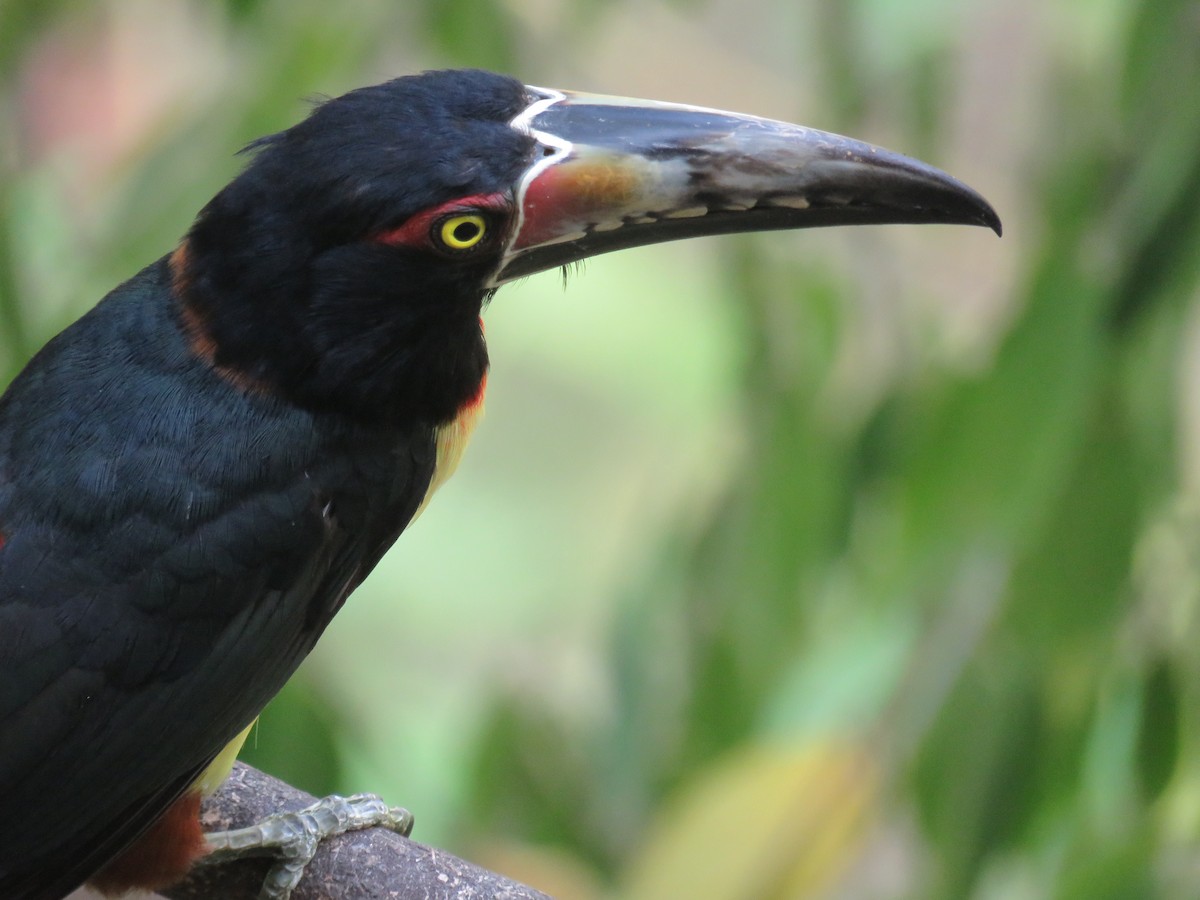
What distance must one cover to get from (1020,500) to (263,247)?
3.30 ft

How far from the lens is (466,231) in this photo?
158 cm

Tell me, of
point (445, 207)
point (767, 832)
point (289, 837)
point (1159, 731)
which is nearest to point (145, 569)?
point (289, 837)

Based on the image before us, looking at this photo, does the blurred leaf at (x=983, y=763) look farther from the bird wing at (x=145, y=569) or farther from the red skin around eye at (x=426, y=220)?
the red skin around eye at (x=426, y=220)

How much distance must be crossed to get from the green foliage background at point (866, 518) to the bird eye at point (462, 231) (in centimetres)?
81

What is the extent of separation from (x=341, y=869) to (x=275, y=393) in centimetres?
52

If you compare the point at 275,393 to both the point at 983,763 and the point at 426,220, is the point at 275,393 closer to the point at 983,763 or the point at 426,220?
the point at 426,220

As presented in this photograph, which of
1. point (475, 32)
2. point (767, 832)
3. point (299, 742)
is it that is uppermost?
point (475, 32)

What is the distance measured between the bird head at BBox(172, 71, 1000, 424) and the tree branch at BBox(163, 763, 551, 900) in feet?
1.51

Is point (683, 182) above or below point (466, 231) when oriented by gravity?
above

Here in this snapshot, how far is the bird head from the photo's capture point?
156cm

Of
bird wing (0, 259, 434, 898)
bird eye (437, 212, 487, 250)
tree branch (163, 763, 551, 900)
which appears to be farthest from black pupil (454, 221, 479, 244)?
tree branch (163, 763, 551, 900)

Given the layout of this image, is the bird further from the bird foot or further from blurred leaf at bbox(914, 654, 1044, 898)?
blurred leaf at bbox(914, 654, 1044, 898)

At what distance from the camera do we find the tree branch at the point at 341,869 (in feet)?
5.36

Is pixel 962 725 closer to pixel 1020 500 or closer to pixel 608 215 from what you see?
pixel 1020 500
